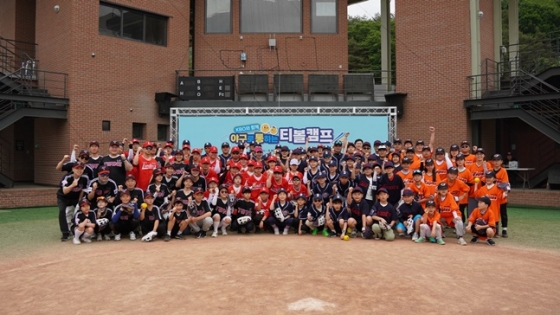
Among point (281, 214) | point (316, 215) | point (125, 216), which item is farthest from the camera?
point (281, 214)

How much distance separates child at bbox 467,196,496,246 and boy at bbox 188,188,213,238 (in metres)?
5.71

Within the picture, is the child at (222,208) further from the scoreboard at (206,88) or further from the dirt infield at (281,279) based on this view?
the scoreboard at (206,88)

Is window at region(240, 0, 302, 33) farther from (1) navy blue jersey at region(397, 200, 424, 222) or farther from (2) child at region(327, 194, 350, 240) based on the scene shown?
(1) navy blue jersey at region(397, 200, 424, 222)

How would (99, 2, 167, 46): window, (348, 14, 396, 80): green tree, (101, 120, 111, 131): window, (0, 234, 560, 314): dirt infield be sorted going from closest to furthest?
(0, 234, 560, 314): dirt infield < (101, 120, 111, 131): window < (99, 2, 167, 46): window < (348, 14, 396, 80): green tree

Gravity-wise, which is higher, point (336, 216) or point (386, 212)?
point (386, 212)

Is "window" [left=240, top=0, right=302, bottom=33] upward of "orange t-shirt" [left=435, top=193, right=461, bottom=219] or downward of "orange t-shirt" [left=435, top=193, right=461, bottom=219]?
upward

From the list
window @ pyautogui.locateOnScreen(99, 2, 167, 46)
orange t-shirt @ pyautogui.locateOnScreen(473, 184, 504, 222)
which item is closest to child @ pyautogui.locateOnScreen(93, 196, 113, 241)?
orange t-shirt @ pyautogui.locateOnScreen(473, 184, 504, 222)

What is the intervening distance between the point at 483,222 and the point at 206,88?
12959 millimetres

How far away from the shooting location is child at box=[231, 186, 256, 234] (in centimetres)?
964

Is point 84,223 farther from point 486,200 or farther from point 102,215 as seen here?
point 486,200

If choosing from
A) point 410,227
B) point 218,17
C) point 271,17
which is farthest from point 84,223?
point 271,17

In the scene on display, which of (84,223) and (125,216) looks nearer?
(84,223)

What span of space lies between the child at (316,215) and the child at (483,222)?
3.12 m

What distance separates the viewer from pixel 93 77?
655 inches
